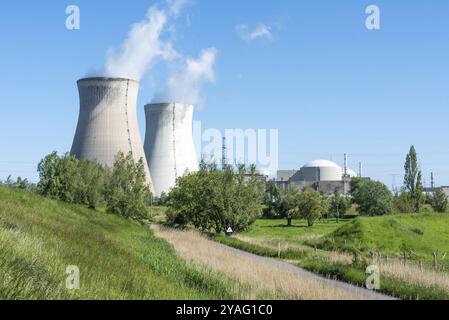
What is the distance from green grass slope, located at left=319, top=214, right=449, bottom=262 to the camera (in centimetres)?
2884

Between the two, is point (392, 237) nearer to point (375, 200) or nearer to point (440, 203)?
point (440, 203)

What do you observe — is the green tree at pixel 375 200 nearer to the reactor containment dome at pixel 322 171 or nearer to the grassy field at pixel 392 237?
the grassy field at pixel 392 237

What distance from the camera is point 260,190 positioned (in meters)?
39.5

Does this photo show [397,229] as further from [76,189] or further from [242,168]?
[76,189]

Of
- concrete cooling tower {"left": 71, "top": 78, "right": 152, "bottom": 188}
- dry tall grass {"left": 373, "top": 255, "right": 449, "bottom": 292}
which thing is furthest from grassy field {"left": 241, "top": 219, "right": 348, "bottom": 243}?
dry tall grass {"left": 373, "top": 255, "right": 449, "bottom": 292}

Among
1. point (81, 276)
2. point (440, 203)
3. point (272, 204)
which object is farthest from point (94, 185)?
point (440, 203)

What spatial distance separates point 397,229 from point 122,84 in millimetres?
30453

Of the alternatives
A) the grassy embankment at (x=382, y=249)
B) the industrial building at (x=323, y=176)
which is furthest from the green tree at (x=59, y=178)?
the industrial building at (x=323, y=176)

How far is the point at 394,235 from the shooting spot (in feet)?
99.9

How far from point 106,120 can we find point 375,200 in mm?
32863

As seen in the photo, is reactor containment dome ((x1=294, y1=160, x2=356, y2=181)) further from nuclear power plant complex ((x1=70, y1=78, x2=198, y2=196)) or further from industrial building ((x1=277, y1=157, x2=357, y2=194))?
nuclear power plant complex ((x1=70, y1=78, x2=198, y2=196))

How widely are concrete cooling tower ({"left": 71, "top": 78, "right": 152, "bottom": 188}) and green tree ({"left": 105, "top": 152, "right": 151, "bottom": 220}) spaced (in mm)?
10241

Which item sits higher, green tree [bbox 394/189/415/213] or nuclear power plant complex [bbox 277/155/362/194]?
nuclear power plant complex [bbox 277/155/362/194]
